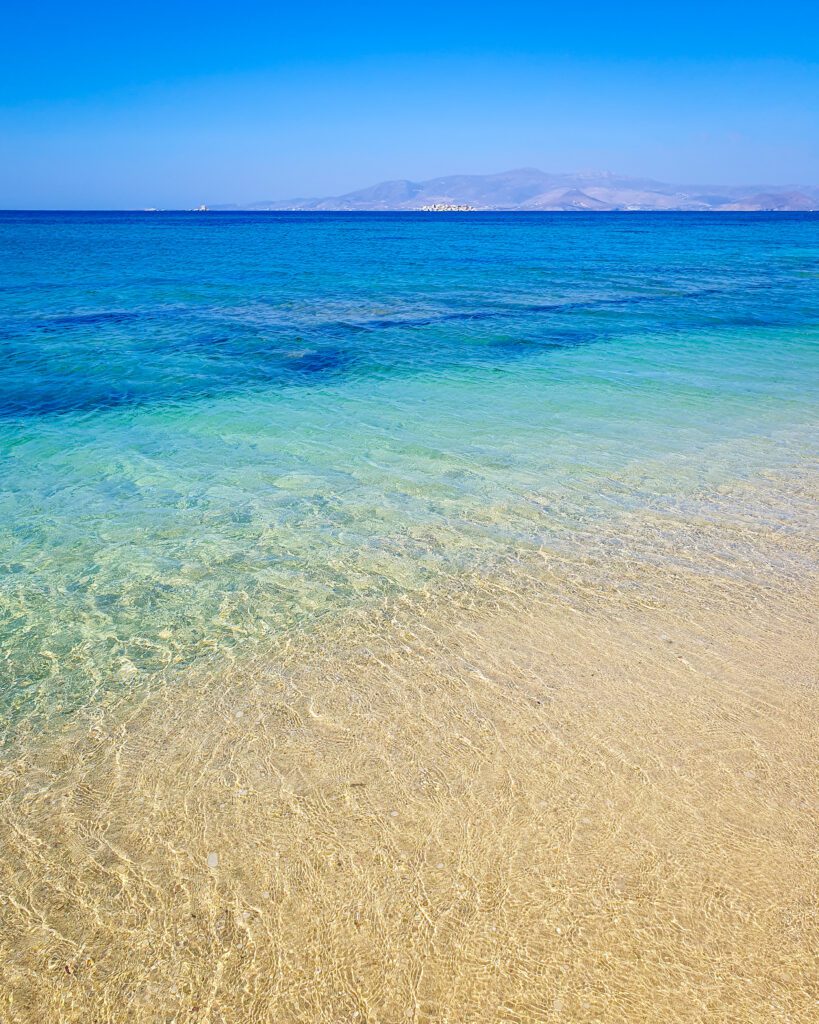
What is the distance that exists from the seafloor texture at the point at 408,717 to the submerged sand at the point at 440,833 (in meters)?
0.01

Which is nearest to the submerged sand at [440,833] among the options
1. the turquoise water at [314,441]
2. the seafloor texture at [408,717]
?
the seafloor texture at [408,717]

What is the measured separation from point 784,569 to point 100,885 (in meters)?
5.32

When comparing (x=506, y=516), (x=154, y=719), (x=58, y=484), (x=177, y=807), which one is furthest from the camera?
(x=58, y=484)

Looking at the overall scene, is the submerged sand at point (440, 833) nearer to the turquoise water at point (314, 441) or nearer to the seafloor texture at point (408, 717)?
the seafloor texture at point (408, 717)

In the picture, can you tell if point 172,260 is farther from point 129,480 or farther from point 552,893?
point 552,893

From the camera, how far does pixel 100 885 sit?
291 centimetres

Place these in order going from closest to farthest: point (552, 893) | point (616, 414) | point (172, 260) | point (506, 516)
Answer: point (552, 893)
point (506, 516)
point (616, 414)
point (172, 260)

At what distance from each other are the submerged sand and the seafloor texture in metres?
0.01

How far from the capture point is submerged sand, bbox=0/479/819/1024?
2.53 meters

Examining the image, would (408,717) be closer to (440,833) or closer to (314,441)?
(440,833)

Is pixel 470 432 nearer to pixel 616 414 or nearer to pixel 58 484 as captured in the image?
pixel 616 414

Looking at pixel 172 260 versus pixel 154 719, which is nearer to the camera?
pixel 154 719

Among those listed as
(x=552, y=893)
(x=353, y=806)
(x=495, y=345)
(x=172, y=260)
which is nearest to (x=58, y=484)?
(x=353, y=806)

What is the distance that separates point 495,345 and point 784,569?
10979 millimetres
